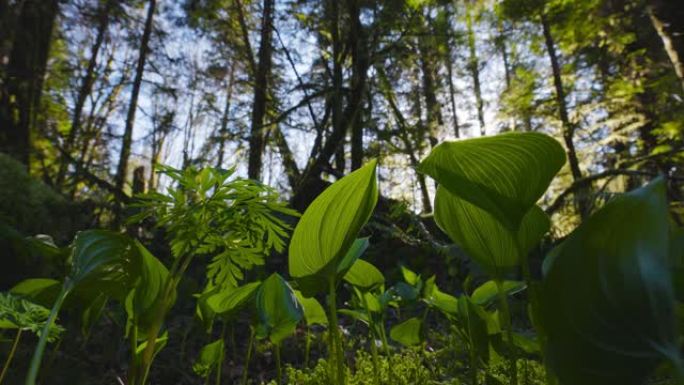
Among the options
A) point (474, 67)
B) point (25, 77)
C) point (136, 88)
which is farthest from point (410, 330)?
point (474, 67)

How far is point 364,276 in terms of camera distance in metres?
1.00

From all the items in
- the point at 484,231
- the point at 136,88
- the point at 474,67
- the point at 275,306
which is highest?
the point at 474,67

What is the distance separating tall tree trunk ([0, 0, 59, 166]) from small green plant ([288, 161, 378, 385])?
161 inches

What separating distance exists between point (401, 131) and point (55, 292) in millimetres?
4799

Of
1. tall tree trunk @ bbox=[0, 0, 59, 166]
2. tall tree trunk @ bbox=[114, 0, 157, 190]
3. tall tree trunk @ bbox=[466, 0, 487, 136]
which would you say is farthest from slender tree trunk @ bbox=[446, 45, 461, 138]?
tall tree trunk @ bbox=[0, 0, 59, 166]

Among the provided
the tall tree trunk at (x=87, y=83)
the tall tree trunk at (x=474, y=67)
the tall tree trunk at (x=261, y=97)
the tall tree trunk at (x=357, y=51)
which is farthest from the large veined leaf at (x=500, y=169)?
the tall tree trunk at (x=474, y=67)

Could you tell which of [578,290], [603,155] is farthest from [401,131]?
[578,290]

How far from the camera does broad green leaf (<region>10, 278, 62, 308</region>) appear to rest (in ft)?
2.49

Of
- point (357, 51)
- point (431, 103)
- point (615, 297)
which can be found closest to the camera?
point (615, 297)

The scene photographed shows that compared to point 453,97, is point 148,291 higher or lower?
lower

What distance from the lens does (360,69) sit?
3551mm

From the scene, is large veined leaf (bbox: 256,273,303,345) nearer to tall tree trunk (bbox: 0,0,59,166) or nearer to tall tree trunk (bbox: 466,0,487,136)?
tall tree trunk (bbox: 0,0,59,166)

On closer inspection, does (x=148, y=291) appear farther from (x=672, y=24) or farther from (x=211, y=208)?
(x=672, y=24)

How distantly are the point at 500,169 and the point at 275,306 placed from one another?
0.52 metres
